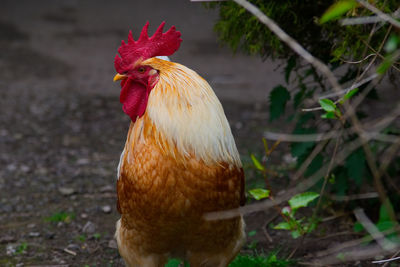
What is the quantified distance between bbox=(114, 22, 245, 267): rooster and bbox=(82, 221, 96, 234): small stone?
1480 mm

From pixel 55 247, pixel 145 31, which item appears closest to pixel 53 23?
pixel 55 247

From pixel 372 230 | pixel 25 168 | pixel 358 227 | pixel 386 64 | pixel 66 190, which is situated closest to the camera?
pixel 386 64

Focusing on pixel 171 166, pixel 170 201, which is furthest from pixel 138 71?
pixel 170 201

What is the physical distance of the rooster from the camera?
2.84 metres

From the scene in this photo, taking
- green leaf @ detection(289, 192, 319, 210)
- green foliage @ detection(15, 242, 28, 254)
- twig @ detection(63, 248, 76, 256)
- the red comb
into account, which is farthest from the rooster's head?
green foliage @ detection(15, 242, 28, 254)

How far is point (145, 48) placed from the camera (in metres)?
3.14

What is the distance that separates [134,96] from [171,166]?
0.53 meters

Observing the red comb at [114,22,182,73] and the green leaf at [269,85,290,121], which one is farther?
the green leaf at [269,85,290,121]

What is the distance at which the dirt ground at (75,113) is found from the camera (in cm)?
449

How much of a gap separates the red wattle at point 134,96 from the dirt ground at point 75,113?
1.52m

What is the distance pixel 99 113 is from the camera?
779 cm

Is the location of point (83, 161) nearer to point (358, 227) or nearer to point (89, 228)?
point (89, 228)

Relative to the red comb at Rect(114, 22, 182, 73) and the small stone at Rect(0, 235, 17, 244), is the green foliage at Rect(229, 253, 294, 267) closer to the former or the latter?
the red comb at Rect(114, 22, 182, 73)

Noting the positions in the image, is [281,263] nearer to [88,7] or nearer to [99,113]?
[99,113]
